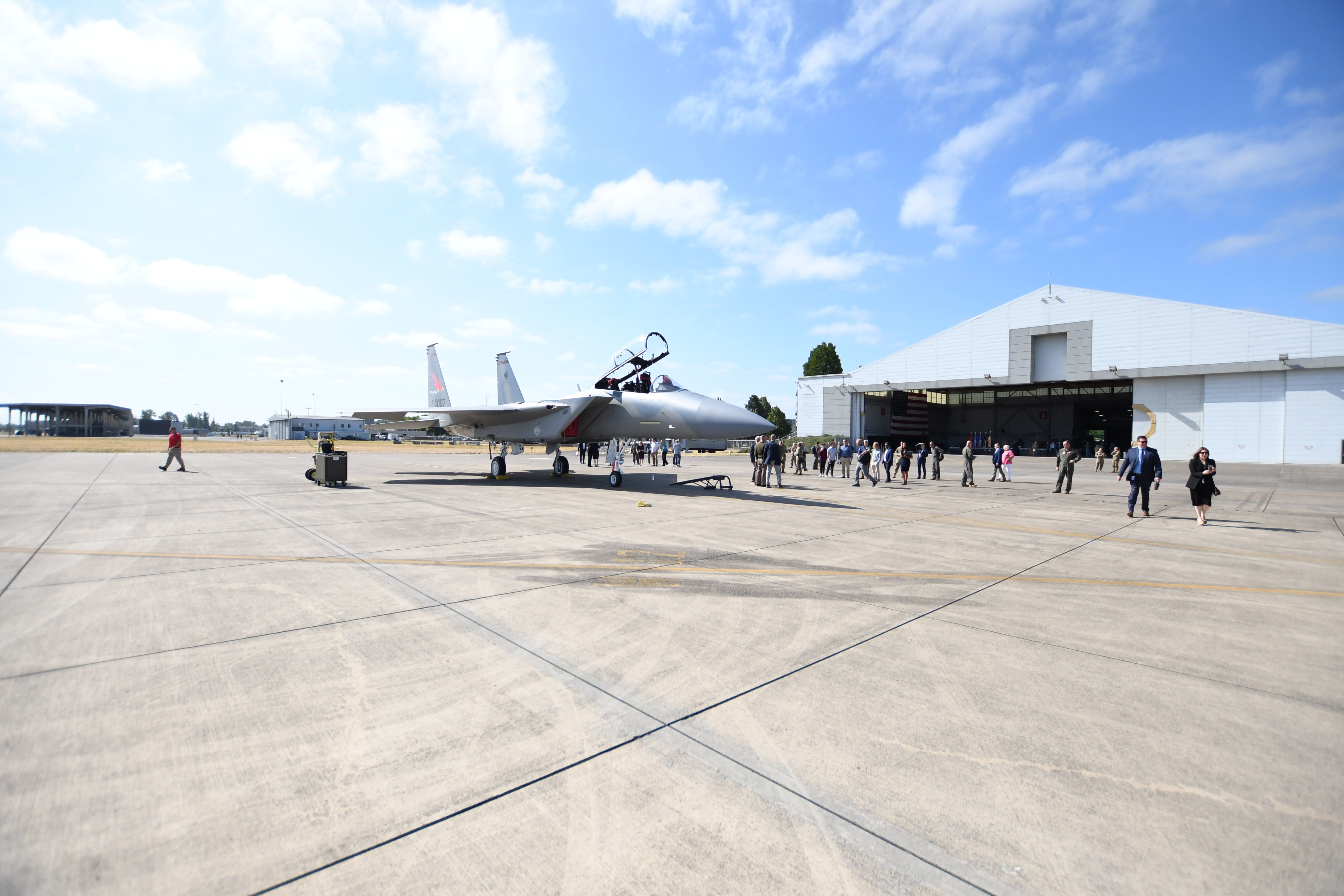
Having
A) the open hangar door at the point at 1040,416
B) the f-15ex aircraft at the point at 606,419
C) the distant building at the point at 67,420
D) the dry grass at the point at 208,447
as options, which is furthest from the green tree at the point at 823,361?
the distant building at the point at 67,420

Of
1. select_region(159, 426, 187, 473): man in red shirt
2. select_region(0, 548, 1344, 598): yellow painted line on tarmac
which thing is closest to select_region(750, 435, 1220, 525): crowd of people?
select_region(0, 548, 1344, 598): yellow painted line on tarmac

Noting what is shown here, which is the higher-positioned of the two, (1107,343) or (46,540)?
(1107,343)

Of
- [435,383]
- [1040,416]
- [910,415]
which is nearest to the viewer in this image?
[435,383]

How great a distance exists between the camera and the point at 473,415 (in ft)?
55.0

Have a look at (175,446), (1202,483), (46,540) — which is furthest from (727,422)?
(175,446)

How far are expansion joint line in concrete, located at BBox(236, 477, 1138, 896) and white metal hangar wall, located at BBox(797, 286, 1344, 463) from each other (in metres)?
42.7

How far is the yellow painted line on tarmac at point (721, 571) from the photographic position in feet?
19.5

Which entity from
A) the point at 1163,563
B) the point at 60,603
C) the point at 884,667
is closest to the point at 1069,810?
the point at 884,667

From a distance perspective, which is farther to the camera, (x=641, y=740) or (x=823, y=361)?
(x=823, y=361)

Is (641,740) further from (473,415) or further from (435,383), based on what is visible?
(435,383)

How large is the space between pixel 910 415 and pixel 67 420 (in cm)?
11054

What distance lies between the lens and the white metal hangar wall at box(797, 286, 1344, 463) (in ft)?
107

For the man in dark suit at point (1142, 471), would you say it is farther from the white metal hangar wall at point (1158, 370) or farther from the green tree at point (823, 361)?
the green tree at point (823, 361)

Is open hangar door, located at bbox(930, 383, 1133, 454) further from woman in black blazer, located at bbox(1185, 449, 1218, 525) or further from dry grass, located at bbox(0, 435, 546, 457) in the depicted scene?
dry grass, located at bbox(0, 435, 546, 457)
